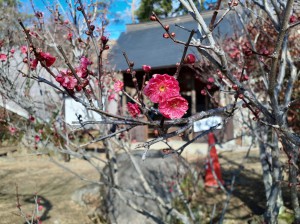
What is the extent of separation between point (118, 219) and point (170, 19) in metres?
12.9

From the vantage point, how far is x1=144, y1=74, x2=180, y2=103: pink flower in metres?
1.24

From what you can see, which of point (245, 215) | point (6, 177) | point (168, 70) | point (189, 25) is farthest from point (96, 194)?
point (189, 25)

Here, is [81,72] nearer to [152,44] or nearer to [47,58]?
[47,58]

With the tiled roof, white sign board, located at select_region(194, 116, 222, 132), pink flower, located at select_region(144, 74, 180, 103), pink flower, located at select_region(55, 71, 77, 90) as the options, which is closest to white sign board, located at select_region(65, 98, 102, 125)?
pink flower, located at select_region(55, 71, 77, 90)

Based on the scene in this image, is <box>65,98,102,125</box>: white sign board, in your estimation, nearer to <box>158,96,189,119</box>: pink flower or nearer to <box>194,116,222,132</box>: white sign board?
<box>158,96,189,119</box>: pink flower

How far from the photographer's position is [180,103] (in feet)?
4.08

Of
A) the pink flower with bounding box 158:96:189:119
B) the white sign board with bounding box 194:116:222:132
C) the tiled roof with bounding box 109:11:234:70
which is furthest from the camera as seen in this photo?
the tiled roof with bounding box 109:11:234:70

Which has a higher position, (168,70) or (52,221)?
(168,70)

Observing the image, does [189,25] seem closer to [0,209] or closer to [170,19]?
[170,19]

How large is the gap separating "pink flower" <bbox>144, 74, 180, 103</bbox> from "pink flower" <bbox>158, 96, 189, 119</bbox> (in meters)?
0.02

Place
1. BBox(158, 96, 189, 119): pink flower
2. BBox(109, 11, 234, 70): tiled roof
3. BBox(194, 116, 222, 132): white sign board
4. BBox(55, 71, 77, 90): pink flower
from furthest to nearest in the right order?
BBox(109, 11, 234, 70): tiled roof < BBox(194, 116, 222, 132): white sign board < BBox(55, 71, 77, 90): pink flower < BBox(158, 96, 189, 119): pink flower

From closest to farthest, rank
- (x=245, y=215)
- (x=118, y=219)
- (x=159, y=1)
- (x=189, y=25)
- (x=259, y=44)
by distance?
(x=118, y=219) < (x=245, y=215) < (x=259, y=44) < (x=189, y=25) < (x=159, y=1)

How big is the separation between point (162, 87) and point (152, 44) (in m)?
15.5

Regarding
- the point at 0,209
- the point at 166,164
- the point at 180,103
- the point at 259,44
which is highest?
the point at 259,44
